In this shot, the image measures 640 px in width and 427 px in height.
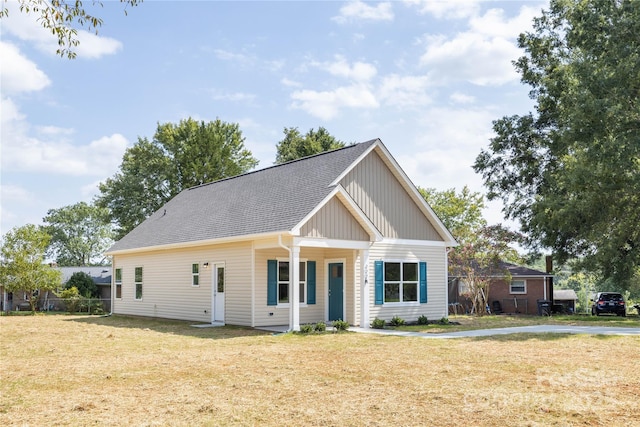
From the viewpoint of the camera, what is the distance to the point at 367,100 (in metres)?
19.2

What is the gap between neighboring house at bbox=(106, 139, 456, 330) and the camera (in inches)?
742

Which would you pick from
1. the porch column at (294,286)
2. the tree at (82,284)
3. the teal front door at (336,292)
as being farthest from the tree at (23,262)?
the porch column at (294,286)

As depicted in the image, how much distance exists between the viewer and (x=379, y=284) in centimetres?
2066

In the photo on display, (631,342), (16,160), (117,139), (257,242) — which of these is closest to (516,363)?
(631,342)

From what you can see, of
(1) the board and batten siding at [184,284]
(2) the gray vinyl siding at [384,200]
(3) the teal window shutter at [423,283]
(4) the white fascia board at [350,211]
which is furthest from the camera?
(3) the teal window shutter at [423,283]

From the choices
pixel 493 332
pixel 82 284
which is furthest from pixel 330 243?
pixel 82 284

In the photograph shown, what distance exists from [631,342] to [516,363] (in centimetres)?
545

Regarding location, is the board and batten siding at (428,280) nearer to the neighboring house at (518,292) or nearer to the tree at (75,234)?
the neighboring house at (518,292)

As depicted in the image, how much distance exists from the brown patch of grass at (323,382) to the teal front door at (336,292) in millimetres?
5043

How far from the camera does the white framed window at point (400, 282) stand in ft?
69.5

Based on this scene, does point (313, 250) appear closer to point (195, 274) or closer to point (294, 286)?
point (294, 286)

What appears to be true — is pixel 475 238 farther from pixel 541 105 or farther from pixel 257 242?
pixel 257 242

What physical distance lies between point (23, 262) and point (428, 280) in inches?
874

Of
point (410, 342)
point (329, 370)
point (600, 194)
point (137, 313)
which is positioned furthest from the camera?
point (137, 313)
